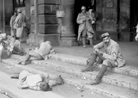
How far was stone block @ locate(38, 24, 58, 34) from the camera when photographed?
39.3 ft

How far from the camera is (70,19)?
1215 centimetres

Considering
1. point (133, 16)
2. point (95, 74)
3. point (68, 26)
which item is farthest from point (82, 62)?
point (133, 16)

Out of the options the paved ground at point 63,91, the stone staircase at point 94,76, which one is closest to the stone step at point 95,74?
the stone staircase at point 94,76

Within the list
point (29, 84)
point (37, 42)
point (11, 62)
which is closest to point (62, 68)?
point (29, 84)

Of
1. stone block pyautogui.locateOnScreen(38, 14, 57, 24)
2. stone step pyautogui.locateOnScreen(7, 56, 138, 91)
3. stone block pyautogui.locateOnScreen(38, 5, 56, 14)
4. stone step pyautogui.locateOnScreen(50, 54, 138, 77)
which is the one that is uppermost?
stone block pyautogui.locateOnScreen(38, 5, 56, 14)

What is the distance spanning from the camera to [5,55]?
34.7 ft

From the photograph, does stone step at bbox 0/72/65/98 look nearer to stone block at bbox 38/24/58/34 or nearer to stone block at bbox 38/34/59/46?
stone block at bbox 38/34/59/46

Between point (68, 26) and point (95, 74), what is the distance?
18.8 feet

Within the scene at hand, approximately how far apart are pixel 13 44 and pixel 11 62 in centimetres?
95

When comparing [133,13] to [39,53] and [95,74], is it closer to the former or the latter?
[39,53]

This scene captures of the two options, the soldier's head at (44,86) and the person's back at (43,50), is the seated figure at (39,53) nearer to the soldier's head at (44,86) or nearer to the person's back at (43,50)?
the person's back at (43,50)

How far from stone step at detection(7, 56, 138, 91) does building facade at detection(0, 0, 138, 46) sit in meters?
3.48

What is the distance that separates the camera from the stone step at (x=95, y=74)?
6022 mm

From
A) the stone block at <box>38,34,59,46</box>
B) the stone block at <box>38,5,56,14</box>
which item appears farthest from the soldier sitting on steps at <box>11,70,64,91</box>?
the stone block at <box>38,5,56,14</box>
